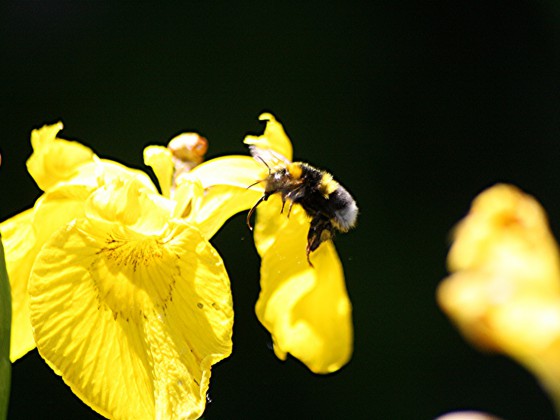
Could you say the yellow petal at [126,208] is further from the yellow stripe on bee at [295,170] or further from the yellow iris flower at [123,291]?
the yellow stripe on bee at [295,170]

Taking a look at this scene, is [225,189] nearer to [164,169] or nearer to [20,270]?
[164,169]

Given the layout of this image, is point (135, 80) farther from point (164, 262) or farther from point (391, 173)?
point (164, 262)

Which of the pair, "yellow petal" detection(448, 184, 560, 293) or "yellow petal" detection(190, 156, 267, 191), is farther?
"yellow petal" detection(190, 156, 267, 191)

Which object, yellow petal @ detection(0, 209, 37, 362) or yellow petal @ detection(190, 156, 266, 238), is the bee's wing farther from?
yellow petal @ detection(0, 209, 37, 362)

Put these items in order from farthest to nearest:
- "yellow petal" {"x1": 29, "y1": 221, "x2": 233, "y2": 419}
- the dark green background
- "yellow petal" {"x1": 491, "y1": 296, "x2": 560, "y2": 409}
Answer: the dark green background → "yellow petal" {"x1": 29, "y1": 221, "x2": 233, "y2": 419} → "yellow petal" {"x1": 491, "y1": 296, "x2": 560, "y2": 409}

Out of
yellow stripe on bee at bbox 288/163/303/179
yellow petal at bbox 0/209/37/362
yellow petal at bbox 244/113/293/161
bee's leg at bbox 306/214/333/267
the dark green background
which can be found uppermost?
yellow petal at bbox 244/113/293/161

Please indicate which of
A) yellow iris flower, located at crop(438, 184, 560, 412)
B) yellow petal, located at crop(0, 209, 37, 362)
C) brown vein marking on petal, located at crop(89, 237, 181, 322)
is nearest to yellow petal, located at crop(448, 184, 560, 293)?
yellow iris flower, located at crop(438, 184, 560, 412)

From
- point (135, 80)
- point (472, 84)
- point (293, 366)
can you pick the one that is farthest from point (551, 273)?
point (472, 84)
